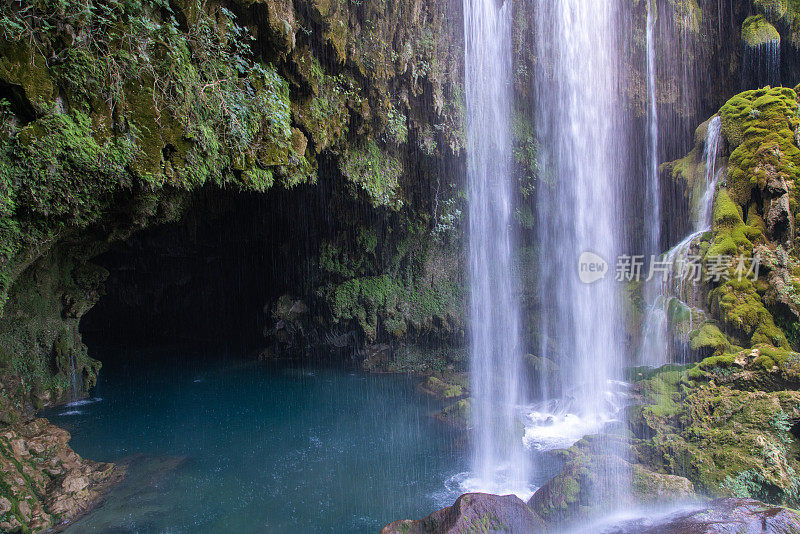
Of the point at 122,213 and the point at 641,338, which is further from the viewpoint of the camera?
the point at 641,338

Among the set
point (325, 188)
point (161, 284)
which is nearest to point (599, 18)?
point (325, 188)

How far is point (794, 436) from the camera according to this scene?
5723 mm

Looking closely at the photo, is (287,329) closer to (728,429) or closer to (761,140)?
(728,429)

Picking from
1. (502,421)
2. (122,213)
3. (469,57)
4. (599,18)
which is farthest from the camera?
(599,18)

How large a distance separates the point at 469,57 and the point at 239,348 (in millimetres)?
13395

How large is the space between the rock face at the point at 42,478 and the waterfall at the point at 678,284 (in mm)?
11818

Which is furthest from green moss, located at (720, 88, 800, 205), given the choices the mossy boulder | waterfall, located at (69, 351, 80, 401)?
waterfall, located at (69, 351, 80, 401)

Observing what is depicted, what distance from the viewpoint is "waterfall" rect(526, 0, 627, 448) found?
39.6 ft

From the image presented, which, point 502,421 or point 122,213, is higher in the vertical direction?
point 122,213

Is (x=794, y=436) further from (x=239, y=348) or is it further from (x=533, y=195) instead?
(x=239, y=348)

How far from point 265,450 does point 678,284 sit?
1036 centimetres

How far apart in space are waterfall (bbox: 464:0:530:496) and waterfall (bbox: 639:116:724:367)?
364 centimetres

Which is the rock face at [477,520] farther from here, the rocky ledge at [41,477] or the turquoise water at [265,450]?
the rocky ledge at [41,477]

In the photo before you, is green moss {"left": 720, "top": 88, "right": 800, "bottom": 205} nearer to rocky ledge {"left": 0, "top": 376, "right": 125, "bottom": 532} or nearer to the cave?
the cave
